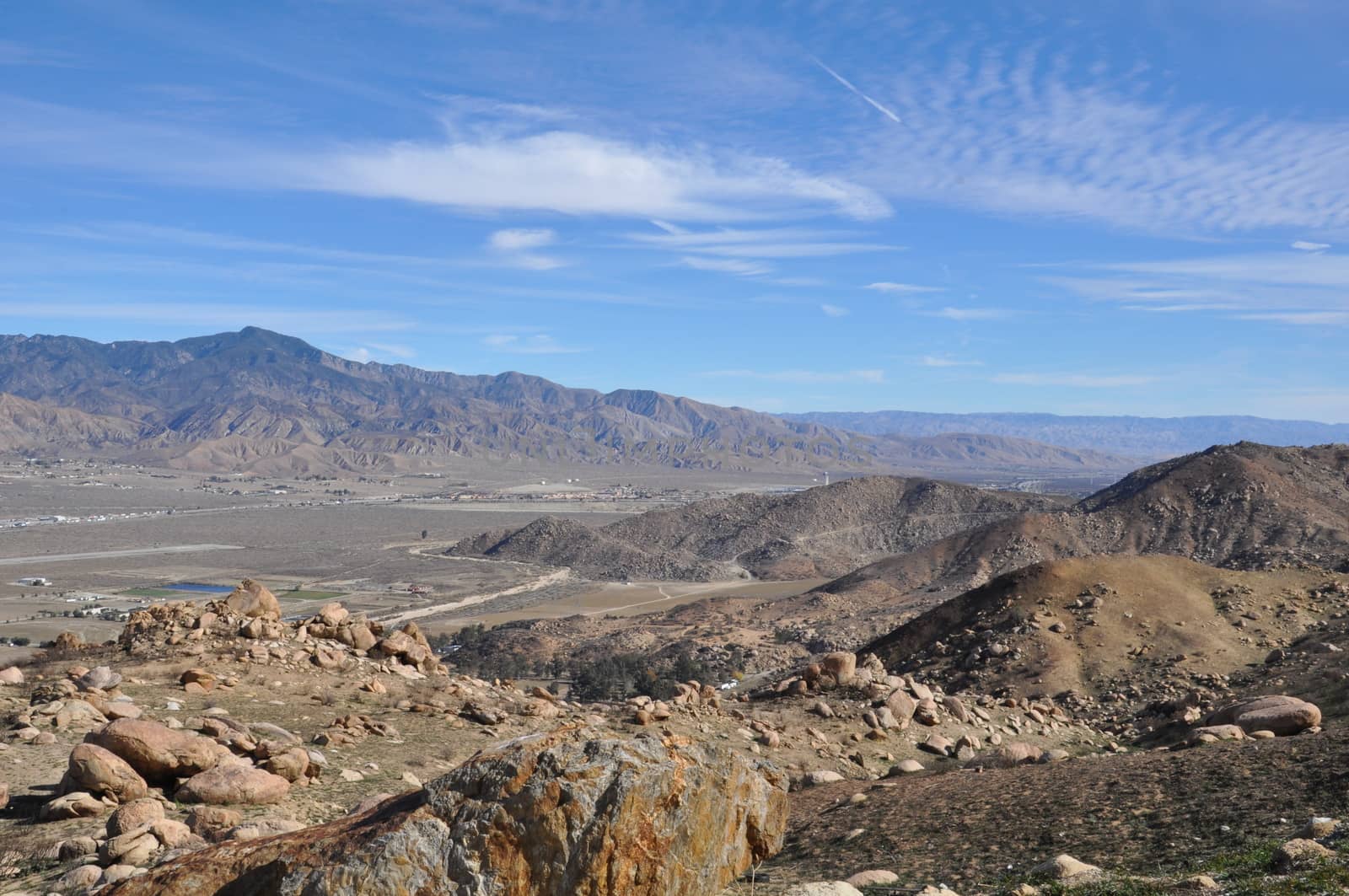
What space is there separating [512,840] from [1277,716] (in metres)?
16.0

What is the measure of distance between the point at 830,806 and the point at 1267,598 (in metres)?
24.8

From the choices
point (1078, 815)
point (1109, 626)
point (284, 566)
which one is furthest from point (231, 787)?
point (284, 566)

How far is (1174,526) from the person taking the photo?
252 feet

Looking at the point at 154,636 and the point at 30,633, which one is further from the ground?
the point at 154,636

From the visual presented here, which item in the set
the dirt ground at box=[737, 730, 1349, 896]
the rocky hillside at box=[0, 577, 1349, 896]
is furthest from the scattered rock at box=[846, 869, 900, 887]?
the dirt ground at box=[737, 730, 1349, 896]

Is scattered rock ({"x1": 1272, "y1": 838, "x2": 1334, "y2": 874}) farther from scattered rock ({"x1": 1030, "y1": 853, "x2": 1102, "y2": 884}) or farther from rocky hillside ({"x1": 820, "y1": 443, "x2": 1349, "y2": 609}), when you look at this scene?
rocky hillside ({"x1": 820, "y1": 443, "x2": 1349, "y2": 609})

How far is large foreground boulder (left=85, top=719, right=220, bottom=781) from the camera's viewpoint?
475 inches

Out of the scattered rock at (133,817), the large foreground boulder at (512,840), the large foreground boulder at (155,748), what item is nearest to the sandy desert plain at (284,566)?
the large foreground boulder at (155,748)

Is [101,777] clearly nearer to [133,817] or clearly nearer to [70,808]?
[70,808]

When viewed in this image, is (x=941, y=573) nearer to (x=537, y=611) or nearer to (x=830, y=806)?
(x=537, y=611)

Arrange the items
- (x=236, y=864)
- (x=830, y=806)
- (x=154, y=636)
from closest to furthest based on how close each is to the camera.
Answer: (x=236, y=864), (x=830, y=806), (x=154, y=636)

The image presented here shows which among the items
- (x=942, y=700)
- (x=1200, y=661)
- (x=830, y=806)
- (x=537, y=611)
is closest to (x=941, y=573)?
(x=537, y=611)

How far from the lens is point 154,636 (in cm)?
2080

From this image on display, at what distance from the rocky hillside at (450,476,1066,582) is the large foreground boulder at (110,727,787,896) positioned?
309ft
